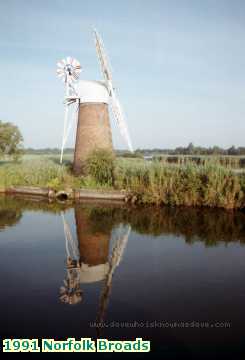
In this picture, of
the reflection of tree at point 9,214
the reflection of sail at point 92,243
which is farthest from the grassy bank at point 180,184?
the reflection of tree at point 9,214

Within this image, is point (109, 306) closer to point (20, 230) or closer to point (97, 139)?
point (20, 230)

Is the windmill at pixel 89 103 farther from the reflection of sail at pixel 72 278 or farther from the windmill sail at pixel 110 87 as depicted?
the reflection of sail at pixel 72 278

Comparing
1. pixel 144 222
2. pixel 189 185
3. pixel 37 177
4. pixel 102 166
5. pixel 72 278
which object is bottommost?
pixel 72 278

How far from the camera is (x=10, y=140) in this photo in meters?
19.5

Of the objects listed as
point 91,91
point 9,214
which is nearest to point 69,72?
point 91,91

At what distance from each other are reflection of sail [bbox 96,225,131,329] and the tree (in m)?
13.7

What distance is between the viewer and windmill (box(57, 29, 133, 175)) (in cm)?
1584

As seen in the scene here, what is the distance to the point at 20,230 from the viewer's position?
8016 millimetres

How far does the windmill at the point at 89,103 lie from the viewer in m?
15.8

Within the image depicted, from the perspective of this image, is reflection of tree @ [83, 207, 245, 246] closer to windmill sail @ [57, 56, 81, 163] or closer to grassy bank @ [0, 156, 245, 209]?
grassy bank @ [0, 156, 245, 209]

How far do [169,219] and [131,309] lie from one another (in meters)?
5.17

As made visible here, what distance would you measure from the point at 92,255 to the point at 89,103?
37.0ft

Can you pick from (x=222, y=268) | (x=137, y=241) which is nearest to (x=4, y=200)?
(x=137, y=241)

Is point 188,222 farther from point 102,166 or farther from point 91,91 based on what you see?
point 91,91
